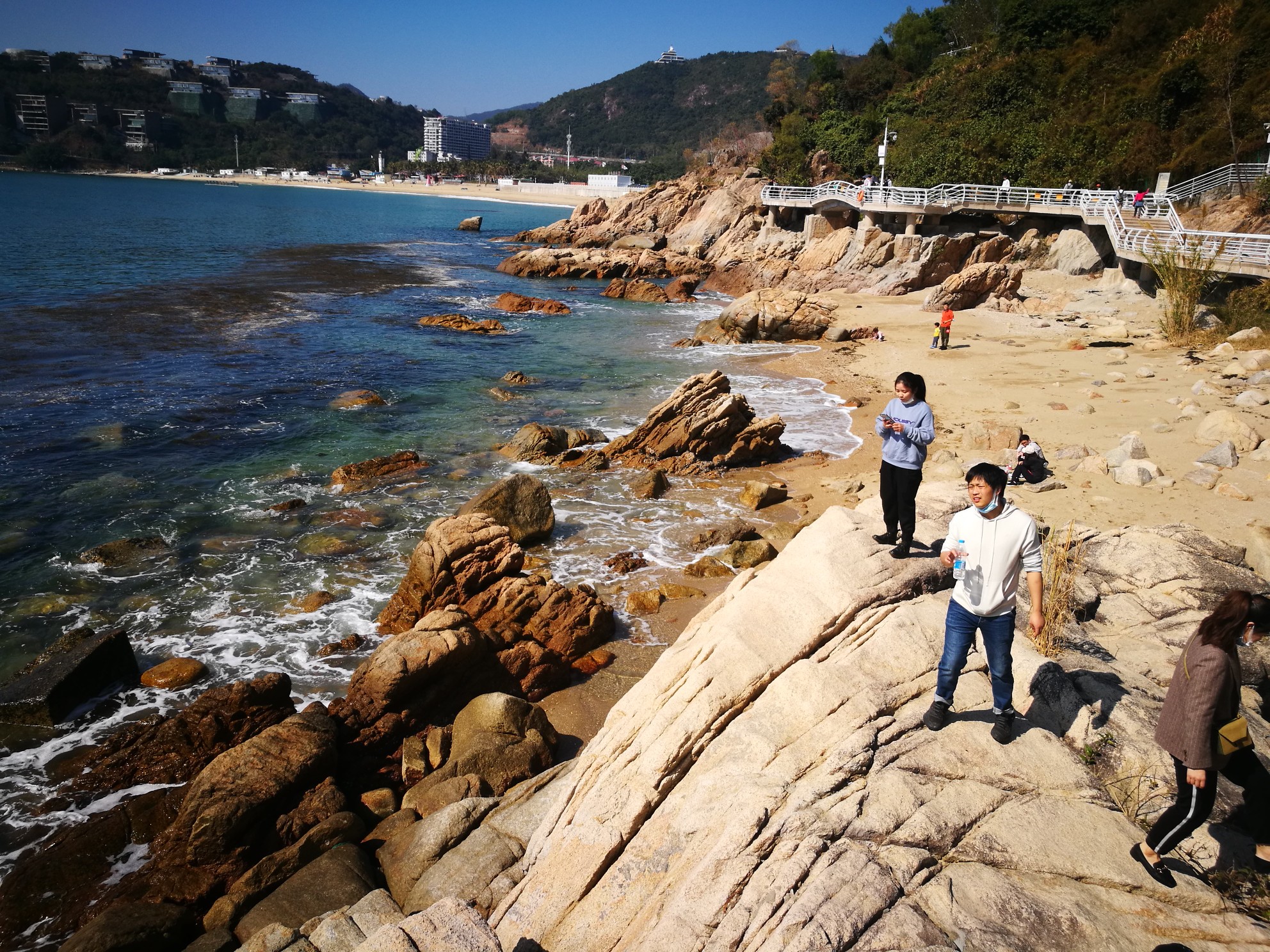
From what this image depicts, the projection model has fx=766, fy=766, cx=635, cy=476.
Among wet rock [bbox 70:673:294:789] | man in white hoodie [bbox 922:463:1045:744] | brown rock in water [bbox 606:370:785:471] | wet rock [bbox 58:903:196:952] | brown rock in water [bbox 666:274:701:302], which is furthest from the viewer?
brown rock in water [bbox 666:274:701:302]

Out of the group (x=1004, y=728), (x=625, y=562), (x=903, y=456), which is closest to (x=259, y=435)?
(x=625, y=562)

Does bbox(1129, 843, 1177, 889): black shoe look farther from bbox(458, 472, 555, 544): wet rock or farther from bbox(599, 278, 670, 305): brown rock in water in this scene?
bbox(599, 278, 670, 305): brown rock in water

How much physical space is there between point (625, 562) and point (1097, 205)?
2842cm

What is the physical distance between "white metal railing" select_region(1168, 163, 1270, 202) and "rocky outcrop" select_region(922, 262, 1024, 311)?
8.37 metres

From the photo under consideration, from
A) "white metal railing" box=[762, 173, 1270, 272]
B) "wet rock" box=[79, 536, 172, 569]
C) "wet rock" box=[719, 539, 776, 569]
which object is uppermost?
"white metal railing" box=[762, 173, 1270, 272]

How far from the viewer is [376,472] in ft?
48.3

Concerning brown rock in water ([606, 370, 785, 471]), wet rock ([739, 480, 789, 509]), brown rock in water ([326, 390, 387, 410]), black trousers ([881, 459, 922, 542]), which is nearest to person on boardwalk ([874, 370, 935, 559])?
black trousers ([881, 459, 922, 542])

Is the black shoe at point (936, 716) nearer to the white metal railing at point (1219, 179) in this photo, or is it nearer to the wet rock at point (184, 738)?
the wet rock at point (184, 738)

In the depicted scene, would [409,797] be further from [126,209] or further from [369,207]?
[369,207]

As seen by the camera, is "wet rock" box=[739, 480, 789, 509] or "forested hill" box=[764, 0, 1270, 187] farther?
"forested hill" box=[764, 0, 1270, 187]

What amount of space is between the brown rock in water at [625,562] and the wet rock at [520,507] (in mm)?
1341

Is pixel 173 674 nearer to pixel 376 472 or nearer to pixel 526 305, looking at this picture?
pixel 376 472

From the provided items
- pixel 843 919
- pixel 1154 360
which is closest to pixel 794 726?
pixel 843 919

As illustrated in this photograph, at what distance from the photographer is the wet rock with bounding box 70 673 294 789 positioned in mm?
7270
